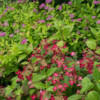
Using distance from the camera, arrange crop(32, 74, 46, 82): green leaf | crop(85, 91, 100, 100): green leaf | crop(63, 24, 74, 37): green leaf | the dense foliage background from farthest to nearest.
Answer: crop(63, 24, 74, 37): green leaf → crop(32, 74, 46, 82): green leaf → the dense foliage background → crop(85, 91, 100, 100): green leaf

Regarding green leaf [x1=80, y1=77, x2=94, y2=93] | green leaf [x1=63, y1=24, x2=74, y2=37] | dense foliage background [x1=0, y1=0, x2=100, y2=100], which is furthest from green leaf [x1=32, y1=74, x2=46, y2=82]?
green leaf [x1=63, y1=24, x2=74, y2=37]

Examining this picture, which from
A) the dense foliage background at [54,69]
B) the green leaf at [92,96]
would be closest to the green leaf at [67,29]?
the dense foliage background at [54,69]

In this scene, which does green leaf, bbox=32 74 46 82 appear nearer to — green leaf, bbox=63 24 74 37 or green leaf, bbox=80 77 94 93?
green leaf, bbox=80 77 94 93

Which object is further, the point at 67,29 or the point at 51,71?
the point at 67,29

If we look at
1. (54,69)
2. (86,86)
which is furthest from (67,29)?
(86,86)

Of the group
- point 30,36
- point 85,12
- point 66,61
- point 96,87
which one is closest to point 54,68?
point 66,61

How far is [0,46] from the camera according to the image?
98.3 inches

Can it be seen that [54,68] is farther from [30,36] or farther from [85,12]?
[85,12]

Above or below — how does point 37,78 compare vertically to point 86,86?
below

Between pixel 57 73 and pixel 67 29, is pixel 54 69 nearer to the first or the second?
pixel 57 73

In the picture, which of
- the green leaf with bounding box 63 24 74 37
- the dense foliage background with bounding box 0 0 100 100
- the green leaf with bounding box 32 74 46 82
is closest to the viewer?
the dense foliage background with bounding box 0 0 100 100

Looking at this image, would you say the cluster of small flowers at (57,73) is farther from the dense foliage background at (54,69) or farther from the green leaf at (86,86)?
the green leaf at (86,86)

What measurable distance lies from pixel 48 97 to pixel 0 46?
1.45 metres

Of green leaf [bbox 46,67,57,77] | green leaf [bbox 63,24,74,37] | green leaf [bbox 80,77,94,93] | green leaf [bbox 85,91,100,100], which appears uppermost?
green leaf [bbox 63,24,74,37]
